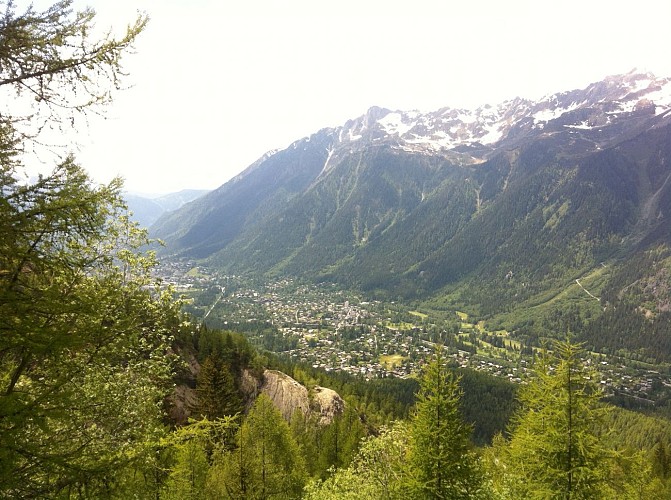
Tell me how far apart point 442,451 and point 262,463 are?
1638 cm

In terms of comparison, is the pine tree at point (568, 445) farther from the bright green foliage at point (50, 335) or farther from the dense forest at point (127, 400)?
the bright green foliage at point (50, 335)

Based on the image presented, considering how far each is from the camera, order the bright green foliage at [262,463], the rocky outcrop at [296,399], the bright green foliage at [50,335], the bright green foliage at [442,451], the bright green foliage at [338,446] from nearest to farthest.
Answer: the bright green foliage at [50,335]
the bright green foliage at [442,451]
the bright green foliage at [262,463]
the bright green foliage at [338,446]
the rocky outcrop at [296,399]

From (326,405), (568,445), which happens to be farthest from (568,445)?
(326,405)

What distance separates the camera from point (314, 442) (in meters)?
51.9

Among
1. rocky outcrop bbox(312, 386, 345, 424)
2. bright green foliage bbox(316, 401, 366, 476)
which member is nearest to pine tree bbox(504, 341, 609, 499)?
bright green foliage bbox(316, 401, 366, 476)

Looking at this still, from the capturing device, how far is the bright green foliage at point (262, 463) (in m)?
27.6

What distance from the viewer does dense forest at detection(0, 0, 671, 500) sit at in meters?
8.55

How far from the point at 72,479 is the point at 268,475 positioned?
2420 centimetres

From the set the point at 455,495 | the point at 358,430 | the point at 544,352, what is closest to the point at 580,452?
the point at 455,495

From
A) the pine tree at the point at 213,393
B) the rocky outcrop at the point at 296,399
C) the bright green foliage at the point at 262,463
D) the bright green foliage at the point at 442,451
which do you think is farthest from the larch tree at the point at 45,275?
the rocky outcrop at the point at 296,399

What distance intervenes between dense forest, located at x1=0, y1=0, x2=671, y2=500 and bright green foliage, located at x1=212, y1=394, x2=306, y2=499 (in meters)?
0.12

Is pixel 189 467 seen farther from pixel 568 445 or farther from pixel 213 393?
pixel 568 445

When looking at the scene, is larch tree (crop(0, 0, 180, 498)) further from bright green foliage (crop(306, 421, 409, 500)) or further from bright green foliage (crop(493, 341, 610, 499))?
bright green foliage (crop(493, 341, 610, 499))

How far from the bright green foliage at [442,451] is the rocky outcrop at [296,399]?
44.0 meters
